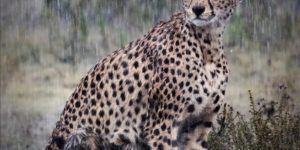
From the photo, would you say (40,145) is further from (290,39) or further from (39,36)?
(290,39)

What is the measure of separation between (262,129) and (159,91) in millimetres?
763

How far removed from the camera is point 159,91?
4.45 metres

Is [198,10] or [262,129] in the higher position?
[198,10]

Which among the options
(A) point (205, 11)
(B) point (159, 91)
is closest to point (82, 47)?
(B) point (159, 91)

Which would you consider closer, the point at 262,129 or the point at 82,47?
the point at 262,129

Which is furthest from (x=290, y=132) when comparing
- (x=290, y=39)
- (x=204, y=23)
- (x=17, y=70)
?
(x=17, y=70)

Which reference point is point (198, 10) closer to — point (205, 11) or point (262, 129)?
point (205, 11)

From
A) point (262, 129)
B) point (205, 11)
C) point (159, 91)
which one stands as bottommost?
point (262, 129)

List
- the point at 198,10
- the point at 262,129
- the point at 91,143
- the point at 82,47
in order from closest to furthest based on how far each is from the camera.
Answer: the point at 198,10
the point at 91,143
the point at 262,129
the point at 82,47

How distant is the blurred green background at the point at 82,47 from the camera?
5168mm

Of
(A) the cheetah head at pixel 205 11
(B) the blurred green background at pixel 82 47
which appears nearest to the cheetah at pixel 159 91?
(A) the cheetah head at pixel 205 11

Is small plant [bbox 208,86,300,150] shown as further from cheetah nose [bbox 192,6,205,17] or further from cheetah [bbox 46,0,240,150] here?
cheetah nose [bbox 192,6,205,17]

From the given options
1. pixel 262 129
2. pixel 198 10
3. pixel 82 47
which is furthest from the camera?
pixel 82 47

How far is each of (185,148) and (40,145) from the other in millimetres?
1087
